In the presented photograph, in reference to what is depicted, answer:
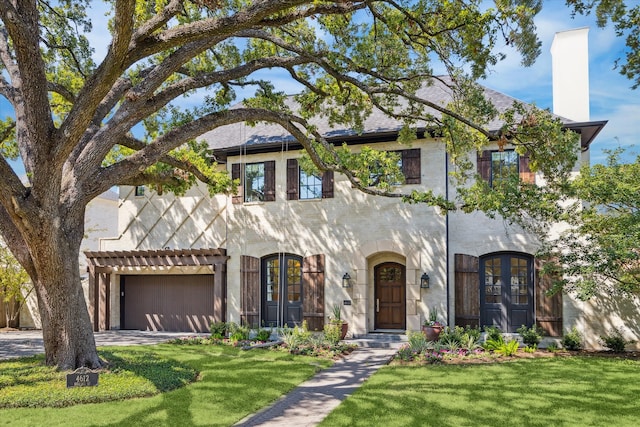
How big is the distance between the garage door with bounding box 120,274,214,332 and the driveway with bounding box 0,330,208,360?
0.59 m

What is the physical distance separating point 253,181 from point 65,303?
8.72 m

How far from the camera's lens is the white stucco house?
1469 centimetres

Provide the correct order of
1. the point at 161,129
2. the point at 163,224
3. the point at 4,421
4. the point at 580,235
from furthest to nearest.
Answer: the point at 163,224
the point at 161,129
the point at 580,235
the point at 4,421

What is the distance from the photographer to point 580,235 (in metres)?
13.0

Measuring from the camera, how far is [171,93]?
10195mm

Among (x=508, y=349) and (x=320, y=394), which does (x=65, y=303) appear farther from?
(x=508, y=349)

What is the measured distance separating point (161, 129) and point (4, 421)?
945 centimetres

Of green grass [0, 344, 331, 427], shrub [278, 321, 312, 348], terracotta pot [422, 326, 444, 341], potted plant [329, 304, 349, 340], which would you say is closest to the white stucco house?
potted plant [329, 304, 349, 340]

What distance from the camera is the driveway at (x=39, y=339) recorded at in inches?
548

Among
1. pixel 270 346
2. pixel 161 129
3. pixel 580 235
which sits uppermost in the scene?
pixel 161 129

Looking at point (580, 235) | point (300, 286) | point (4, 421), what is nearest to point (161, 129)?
point (300, 286)

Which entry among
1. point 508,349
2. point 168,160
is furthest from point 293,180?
point 508,349

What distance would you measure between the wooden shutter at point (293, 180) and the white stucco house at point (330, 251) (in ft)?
0.21

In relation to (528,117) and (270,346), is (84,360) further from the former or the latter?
(528,117)
